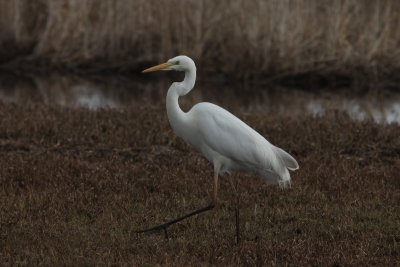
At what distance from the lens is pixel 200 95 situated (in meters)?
15.6

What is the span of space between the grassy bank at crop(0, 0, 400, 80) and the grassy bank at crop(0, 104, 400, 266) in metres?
5.32

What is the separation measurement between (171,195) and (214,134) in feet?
4.22

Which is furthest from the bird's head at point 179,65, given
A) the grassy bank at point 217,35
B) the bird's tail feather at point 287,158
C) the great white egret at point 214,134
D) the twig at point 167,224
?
the grassy bank at point 217,35

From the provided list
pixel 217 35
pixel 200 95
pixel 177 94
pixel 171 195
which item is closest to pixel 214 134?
pixel 177 94

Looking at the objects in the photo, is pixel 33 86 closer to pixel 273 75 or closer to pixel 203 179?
pixel 273 75

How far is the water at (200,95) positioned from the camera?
Result: 1435cm

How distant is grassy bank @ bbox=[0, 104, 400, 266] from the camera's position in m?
5.80

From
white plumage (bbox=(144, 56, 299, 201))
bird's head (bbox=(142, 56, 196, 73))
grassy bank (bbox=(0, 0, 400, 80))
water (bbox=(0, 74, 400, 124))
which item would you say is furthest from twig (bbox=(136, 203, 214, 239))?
grassy bank (bbox=(0, 0, 400, 80))

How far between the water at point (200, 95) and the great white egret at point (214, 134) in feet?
22.9

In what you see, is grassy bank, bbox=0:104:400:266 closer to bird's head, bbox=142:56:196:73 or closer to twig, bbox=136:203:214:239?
twig, bbox=136:203:214:239

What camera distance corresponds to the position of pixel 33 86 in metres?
16.1

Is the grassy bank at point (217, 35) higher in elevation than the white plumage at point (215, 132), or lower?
lower

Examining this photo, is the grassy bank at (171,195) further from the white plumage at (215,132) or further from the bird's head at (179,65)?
the bird's head at (179,65)

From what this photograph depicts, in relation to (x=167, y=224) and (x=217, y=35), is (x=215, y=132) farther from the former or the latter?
(x=217, y=35)
